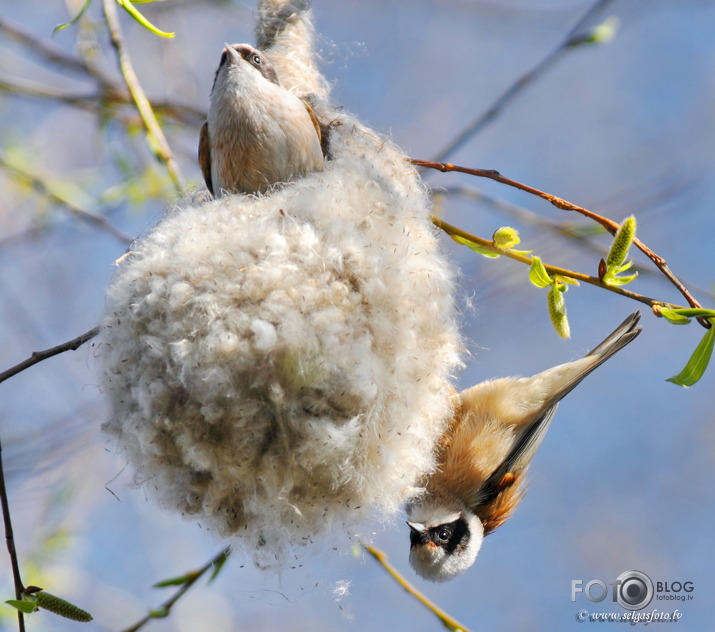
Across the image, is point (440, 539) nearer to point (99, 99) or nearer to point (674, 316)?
point (674, 316)

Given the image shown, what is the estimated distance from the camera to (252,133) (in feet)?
4.95

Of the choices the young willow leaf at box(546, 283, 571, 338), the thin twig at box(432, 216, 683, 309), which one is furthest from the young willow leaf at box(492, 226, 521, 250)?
the young willow leaf at box(546, 283, 571, 338)

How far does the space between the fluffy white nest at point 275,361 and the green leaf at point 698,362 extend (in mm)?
450

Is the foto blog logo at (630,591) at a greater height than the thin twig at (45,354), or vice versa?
the thin twig at (45,354)

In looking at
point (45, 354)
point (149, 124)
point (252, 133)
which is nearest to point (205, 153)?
point (252, 133)

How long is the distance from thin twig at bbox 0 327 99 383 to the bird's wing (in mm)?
428

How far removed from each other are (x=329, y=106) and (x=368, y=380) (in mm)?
800

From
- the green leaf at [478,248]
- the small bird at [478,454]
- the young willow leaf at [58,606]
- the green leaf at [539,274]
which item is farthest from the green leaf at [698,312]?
the young willow leaf at [58,606]

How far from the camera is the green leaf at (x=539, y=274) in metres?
1.38

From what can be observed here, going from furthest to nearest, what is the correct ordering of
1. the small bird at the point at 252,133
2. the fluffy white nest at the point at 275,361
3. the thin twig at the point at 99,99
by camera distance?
the thin twig at the point at 99,99 < the small bird at the point at 252,133 < the fluffy white nest at the point at 275,361

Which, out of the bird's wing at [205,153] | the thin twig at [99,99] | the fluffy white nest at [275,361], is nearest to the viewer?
the fluffy white nest at [275,361]

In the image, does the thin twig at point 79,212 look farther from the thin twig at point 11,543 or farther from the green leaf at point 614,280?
the green leaf at point 614,280

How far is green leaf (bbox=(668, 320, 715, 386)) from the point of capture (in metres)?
1.32

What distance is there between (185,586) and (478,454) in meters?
0.77
